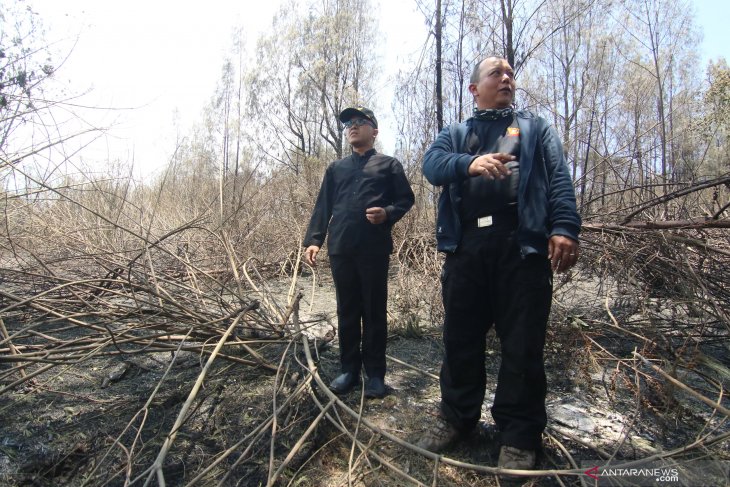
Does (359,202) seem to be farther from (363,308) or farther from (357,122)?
(363,308)

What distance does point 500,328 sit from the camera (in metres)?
1.89

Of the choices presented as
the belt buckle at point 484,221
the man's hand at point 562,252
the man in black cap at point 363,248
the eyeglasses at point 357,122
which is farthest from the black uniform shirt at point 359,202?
the man's hand at point 562,252

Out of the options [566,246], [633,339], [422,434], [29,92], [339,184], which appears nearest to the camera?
[566,246]

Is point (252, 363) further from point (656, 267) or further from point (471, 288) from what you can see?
point (656, 267)

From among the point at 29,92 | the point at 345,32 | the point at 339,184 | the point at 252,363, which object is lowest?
the point at 252,363

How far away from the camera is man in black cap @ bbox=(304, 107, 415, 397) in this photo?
256 centimetres

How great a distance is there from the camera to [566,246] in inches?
67.5

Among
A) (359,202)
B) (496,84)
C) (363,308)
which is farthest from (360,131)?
(363,308)

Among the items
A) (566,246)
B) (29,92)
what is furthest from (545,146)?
(29,92)

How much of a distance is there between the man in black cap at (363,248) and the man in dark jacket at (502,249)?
609mm

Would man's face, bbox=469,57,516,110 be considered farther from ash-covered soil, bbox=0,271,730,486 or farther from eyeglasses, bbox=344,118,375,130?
ash-covered soil, bbox=0,271,730,486

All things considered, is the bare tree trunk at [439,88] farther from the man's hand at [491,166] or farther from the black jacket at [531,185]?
the man's hand at [491,166]

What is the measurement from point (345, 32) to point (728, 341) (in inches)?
708

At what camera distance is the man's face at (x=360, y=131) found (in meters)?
2.72
